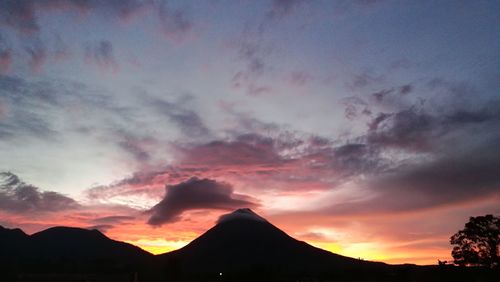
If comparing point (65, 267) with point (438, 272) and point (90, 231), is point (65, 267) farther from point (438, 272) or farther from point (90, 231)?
point (90, 231)

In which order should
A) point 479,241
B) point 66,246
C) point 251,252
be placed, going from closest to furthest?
1. point 479,241
2. point 251,252
3. point 66,246

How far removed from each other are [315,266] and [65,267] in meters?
66.0

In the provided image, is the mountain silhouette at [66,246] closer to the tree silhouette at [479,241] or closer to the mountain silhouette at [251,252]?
the mountain silhouette at [251,252]

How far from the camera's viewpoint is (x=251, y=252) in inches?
5999

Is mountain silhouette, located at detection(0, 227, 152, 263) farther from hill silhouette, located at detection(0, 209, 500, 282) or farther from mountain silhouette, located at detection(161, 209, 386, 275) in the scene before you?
mountain silhouette, located at detection(161, 209, 386, 275)

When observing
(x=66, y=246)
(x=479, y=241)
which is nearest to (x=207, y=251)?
(x=66, y=246)

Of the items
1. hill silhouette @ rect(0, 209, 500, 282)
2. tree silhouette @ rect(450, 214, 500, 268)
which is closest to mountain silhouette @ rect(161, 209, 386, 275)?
hill silhouette @ rect(0, 209, 500, 282)

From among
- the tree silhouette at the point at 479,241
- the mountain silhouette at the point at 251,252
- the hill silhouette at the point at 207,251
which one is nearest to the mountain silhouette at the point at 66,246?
the hill silhouette at the point at 207,251

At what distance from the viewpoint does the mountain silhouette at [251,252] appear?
421ft

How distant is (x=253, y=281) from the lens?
49.8 meters

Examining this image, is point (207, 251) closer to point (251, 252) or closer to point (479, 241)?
point (251, 252)

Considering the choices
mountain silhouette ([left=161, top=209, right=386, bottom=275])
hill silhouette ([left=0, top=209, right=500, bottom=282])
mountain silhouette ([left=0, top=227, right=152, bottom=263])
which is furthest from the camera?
mountain silhouette ([left=0, top=227, right=152, bottom=263])

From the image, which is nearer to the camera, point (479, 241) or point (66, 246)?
point (479, 241)

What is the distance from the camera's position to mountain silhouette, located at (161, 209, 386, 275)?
12825 cm
